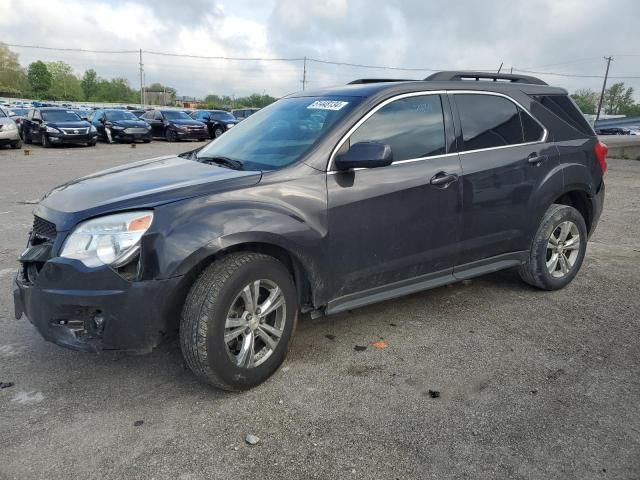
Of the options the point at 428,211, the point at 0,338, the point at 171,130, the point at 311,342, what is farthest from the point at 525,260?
the point at 171,130

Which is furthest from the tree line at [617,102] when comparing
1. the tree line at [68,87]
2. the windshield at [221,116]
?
the windshield at [221,116]

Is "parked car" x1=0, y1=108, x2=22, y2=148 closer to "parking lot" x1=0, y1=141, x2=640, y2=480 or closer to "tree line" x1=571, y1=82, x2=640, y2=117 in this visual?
"parking lot" x1=0, y1=141, x2=640, y2=480

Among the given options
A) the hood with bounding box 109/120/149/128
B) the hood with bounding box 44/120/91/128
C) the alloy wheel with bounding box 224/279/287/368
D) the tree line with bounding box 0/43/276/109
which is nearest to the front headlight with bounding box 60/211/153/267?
the alloy wheel with bounding box 224/279/287/368

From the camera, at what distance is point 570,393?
3084mm

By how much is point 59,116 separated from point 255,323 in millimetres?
21237

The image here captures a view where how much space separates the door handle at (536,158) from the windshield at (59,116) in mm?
20545

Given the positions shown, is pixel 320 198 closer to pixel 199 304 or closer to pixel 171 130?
pixel 199 304

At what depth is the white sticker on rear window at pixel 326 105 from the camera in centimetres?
362

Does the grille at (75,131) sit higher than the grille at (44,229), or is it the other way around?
the grille at (75,131)

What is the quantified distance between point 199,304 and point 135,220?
548mm

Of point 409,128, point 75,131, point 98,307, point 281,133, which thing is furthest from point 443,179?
point 75,131

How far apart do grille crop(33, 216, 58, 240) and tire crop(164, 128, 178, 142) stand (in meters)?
23.4

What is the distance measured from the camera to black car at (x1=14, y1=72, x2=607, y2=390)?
278 cm

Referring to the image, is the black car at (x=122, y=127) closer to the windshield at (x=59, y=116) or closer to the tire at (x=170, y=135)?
the tire at (x=170, y=135)
